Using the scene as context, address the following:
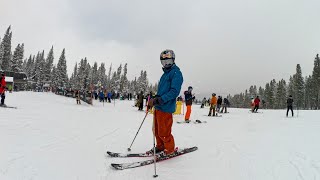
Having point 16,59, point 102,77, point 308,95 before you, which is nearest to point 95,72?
point 102,77

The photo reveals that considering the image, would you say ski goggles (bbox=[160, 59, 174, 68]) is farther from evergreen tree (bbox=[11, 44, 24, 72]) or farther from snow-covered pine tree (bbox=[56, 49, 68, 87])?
snow-covered pine tree (bbox=[56, 49, 68, 87])

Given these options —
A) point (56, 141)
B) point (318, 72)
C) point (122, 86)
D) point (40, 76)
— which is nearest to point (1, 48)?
point (40, 76)

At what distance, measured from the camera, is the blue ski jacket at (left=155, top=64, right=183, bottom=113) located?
175 inches

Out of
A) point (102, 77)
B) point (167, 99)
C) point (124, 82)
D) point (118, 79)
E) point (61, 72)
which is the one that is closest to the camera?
point (167, 99)

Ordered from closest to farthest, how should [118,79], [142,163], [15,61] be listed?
[142,163]
[15,61]
[118,79]

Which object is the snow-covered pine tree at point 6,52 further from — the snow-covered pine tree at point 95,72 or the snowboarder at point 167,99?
the snowboarder at point 167,99

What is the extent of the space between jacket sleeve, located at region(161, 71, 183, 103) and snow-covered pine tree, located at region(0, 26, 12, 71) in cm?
7789

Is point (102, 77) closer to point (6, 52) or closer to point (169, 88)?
point (6, 52)

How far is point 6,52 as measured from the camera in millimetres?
69688

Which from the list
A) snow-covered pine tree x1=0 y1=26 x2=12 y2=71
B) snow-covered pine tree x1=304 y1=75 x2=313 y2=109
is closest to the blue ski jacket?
snow-covered pine tree x1=0 y1=26 x2=12 y2=71

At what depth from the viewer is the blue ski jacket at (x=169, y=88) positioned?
14.6 ft

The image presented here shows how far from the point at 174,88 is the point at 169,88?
21 centimetres

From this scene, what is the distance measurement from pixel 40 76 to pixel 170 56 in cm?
8937

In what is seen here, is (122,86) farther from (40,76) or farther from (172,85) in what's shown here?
(172,85)
